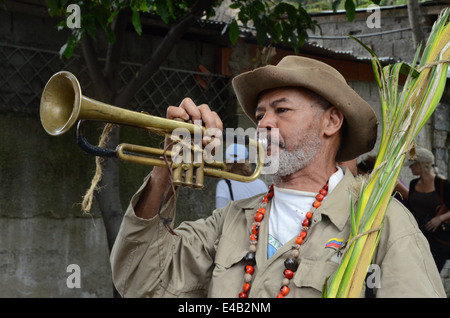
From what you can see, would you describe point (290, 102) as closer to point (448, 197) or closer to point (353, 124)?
point (353, 124)

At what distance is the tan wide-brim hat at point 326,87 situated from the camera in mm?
2350

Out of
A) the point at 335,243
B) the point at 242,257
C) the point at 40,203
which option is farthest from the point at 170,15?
the point at 335,243

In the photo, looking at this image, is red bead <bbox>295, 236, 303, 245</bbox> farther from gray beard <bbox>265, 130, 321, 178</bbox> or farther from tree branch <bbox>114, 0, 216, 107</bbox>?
tree branch <bbox>114, 0, 216, 107</bbox>

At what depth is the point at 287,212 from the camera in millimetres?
2344

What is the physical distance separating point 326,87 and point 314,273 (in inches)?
29.4

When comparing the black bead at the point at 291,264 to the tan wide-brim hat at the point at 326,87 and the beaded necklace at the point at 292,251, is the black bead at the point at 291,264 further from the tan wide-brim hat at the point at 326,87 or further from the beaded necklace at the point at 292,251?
the tan wide-brim hat at the point at 326,87

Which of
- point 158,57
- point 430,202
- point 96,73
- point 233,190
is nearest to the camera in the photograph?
point 233,190

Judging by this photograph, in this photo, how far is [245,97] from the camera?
8.50 feet

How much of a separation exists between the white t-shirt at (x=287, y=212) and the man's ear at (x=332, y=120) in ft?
0.60

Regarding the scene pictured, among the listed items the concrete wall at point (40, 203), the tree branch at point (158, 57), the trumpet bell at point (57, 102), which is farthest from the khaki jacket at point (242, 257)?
the concrete wall at point (40, 203)

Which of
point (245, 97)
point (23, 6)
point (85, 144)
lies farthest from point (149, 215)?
point (23, 6)

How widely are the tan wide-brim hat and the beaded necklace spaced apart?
278 millimetres

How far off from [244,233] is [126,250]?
1.53 feet

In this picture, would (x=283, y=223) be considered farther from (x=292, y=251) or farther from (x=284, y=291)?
(x=284, y=291)
